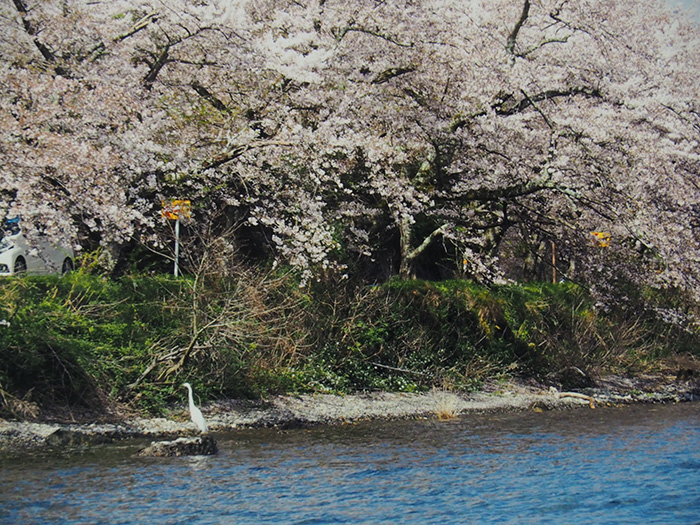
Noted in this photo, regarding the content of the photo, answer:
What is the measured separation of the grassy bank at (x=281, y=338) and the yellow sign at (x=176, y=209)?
4.21 ft

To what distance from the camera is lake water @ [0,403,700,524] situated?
30.5ft

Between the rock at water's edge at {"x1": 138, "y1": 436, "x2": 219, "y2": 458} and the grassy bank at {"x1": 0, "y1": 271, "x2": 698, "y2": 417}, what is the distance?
223cm

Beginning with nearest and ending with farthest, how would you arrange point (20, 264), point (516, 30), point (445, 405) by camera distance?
1. point (445, 405)
2. point (516, 30)
3. point (20, 264)

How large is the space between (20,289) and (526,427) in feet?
29.3

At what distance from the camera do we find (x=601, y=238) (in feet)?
64.4

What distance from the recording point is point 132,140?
1349 centimetres

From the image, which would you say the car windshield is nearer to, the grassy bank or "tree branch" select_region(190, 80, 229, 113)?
the grassy bank

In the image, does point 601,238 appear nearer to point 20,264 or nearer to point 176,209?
point 176,209

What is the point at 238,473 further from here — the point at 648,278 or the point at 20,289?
the point at 648,278

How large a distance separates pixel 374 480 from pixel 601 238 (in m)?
10.8

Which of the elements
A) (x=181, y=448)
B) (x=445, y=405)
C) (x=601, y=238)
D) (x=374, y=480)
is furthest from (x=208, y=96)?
(x=601, y=238)

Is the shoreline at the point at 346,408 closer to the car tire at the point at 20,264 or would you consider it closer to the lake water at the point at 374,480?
the lake water at the point at 374,480

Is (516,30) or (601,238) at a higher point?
(516,30)

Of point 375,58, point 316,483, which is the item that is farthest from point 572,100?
point 316,483
